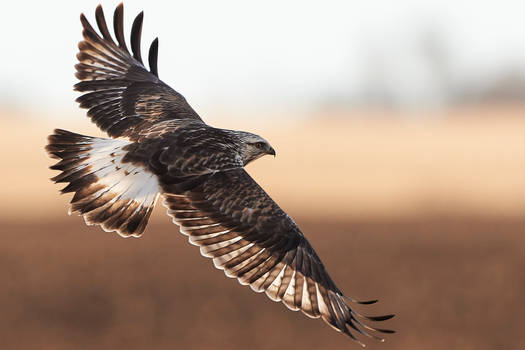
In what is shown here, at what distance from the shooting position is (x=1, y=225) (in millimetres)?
24469

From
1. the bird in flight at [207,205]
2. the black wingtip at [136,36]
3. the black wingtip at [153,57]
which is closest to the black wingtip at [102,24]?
the black wingtip at [136,36]

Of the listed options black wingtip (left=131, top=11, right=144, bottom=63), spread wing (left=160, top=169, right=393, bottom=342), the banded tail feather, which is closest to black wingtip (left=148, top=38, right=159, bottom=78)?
black wingtip (left=131, top=11, right=144, bottom=63)

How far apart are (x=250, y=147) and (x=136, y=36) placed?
2.43 m

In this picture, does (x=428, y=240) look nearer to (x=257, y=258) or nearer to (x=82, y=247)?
(x=82, y=247)

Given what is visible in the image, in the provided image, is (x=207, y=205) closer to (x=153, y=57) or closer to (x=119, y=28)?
(x=153, y=57)

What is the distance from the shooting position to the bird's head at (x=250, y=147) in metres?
7.07

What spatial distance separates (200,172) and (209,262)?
1310 centimetres

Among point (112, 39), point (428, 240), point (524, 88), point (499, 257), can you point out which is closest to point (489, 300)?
point (499, 257)

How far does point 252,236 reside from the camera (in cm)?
636

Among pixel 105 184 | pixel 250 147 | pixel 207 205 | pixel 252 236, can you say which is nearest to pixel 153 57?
pixel 250 147

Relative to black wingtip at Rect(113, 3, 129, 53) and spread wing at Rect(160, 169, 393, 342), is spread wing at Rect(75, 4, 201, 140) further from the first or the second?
spread wing at Rect(160, 169, 393, 342)

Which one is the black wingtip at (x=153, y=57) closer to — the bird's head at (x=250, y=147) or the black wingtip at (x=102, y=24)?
the black wingtip at (x=102, y=24)

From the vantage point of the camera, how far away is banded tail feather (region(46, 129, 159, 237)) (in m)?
6.43

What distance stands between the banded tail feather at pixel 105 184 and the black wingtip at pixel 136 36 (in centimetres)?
243
